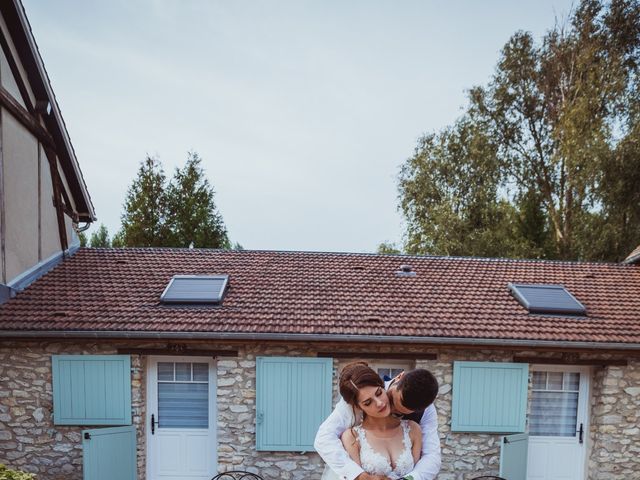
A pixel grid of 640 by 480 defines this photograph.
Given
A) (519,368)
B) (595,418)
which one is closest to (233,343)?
(519,368)

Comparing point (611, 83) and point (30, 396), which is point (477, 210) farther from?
point (30, 396)

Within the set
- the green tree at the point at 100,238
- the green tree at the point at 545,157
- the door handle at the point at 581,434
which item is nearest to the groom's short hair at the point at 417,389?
the door handle at the point at 581,434

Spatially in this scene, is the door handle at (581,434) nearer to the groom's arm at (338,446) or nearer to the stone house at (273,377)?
the stone house at (273,377)

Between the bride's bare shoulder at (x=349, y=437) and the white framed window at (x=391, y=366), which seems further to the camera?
the white framed window at (x=391, y=366)

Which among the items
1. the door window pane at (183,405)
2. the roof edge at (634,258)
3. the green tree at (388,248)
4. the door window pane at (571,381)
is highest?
the roof edge at (634,258)

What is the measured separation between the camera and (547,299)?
249 inches

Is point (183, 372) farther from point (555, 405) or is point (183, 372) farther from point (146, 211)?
point (146, 211)

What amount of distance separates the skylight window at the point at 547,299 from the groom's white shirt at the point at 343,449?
14.9ft

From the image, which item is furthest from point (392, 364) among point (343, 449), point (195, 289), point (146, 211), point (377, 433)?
point (146, 211)

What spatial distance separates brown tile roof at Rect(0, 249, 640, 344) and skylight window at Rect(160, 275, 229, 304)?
16 centimetres

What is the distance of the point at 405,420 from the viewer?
2.36m

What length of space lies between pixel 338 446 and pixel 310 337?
124 inches

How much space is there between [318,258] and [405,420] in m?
5.38

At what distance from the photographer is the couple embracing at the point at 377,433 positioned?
6.84ft
